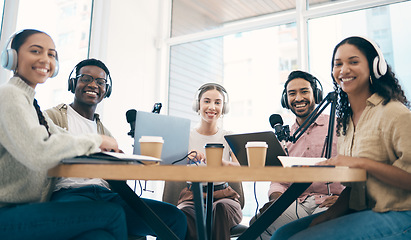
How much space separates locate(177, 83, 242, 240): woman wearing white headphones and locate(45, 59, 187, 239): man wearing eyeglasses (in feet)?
0.75

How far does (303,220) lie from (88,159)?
38.5 inches

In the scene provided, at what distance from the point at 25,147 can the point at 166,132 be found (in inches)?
27.1

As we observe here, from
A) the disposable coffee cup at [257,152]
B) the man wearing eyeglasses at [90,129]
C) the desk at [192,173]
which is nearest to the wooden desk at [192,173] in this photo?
the desk at [192,173]

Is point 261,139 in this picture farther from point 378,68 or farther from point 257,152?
point 378,68

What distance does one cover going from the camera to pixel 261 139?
163cm

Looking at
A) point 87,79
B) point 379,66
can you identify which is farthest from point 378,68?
point 87,79

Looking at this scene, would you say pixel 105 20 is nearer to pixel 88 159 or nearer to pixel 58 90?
pixel 58 90

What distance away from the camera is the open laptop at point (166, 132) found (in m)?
1.62

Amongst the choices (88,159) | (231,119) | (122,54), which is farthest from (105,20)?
(88,159)

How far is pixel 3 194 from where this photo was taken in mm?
1263

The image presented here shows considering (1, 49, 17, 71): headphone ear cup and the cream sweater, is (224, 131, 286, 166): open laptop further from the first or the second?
(1, 49, 17, 71): headphone ear cup

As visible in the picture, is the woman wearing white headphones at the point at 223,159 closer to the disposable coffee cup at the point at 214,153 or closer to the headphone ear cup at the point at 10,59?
the disposable coffee cup at the point at 214,153

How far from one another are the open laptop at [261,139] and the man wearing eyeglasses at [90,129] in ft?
1.44

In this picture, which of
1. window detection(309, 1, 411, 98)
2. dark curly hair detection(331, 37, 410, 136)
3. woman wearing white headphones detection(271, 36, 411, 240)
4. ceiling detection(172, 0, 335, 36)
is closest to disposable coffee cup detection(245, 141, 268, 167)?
woman wearing white headphones detection(271, 36, 411, 240)
